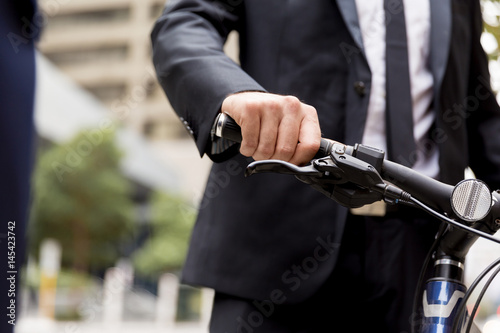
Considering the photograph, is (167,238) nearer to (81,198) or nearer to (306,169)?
(81,198)

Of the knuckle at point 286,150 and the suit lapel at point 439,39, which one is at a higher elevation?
the suit lapel at point 439,39

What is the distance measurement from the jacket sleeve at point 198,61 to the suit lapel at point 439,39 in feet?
1.61

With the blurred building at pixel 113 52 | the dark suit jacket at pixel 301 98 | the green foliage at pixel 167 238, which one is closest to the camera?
the dark suit jacket at pixel 301 98

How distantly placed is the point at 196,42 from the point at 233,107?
358mm

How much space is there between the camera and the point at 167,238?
33094mm

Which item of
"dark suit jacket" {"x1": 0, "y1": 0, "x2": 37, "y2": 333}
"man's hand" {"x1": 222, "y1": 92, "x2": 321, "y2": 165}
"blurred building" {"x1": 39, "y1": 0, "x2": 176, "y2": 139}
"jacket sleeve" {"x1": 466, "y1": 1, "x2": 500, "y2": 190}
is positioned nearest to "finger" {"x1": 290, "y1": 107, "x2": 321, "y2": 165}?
"man's hand" {"x1": 222, "y1": 92, "x2": 321, "y2": 165}

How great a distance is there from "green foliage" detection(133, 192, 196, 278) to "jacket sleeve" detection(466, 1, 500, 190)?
29759mm

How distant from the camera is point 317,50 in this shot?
1599 millimetres

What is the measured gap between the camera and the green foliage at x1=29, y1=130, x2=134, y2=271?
29.0 meters

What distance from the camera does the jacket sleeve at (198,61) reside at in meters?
1.24

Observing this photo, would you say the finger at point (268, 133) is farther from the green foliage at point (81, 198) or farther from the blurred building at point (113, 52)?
the blurred building at point (113, 52)

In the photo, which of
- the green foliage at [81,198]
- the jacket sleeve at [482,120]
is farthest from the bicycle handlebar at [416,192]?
the green foliage at [81,198]

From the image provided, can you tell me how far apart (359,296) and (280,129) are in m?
0.67

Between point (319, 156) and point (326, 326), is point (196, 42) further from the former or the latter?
point (326, 326)
